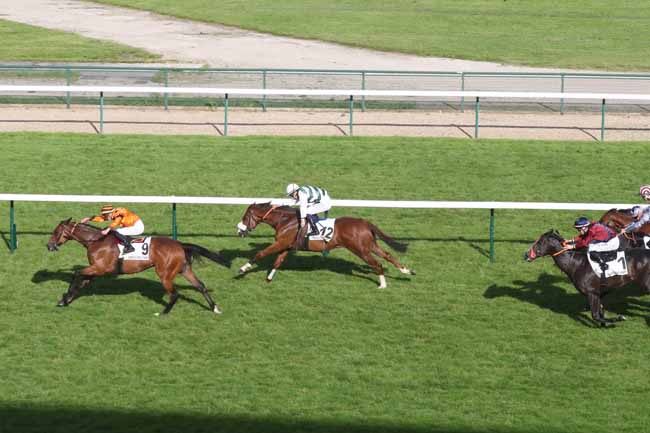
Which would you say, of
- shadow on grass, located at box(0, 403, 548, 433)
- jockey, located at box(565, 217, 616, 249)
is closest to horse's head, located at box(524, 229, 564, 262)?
jockey, located at box(565, 217, 616, 249)

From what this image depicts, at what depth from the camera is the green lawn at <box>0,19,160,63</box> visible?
36.6m

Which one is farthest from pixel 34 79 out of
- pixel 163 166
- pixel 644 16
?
pixel 644 16

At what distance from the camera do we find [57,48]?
38625 mm

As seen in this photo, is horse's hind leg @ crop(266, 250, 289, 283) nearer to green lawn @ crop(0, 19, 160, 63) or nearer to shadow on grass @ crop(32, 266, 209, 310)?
shadow on grass @ crop(32, 266, 209, 310)

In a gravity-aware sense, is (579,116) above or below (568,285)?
above

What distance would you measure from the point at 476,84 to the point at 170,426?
22750mm

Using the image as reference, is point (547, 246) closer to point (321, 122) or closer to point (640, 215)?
point (640, 215)

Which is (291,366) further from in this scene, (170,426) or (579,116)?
(579,116)

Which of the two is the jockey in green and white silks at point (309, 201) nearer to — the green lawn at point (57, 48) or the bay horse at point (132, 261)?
the bay horse at point (132, 261)

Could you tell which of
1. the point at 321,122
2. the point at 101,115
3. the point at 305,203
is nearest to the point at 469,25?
the point at 321,122

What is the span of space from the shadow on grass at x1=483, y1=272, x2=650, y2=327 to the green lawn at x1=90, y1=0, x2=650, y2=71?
2241cm

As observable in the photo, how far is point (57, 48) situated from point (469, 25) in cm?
1631

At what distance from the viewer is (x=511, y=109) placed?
27297 millimetres

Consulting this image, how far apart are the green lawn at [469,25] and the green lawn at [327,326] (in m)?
18.6
